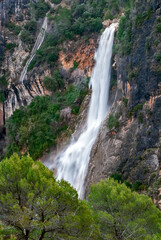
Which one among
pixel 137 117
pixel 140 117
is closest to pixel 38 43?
pixel 137 117

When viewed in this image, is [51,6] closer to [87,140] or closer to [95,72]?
[95,72]

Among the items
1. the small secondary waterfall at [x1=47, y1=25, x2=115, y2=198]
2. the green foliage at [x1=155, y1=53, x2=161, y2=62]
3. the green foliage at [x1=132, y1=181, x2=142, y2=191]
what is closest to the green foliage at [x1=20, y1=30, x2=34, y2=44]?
the small secondary waterfall at [x1=47, y1=25, x2=115, y2=198]

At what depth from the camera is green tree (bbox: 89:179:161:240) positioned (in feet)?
41.3

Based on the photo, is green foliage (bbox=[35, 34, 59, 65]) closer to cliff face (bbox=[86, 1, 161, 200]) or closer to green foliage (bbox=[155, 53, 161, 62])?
cliff face (bbox=[86, 1, 161, 200])

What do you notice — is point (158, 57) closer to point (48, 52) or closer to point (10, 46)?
point (48, 52)

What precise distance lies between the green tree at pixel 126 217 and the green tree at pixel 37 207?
5.70 ft

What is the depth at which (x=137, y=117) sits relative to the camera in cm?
2336

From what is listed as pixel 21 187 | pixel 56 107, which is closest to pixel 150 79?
pixel 21 187

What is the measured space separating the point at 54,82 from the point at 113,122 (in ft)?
54.5

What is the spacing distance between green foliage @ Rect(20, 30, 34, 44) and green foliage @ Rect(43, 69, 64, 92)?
10.2m

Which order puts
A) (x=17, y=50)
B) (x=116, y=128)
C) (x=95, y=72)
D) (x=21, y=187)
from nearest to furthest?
(x=21, y=187) → (x=116, y=128) → (x=95, y=72) → (x=17, y=50)

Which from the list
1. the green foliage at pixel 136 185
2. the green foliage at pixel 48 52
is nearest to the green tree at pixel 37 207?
the green foliage at pixel 136 185

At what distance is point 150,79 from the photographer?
73.8 ft

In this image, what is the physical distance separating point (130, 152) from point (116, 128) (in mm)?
3077
